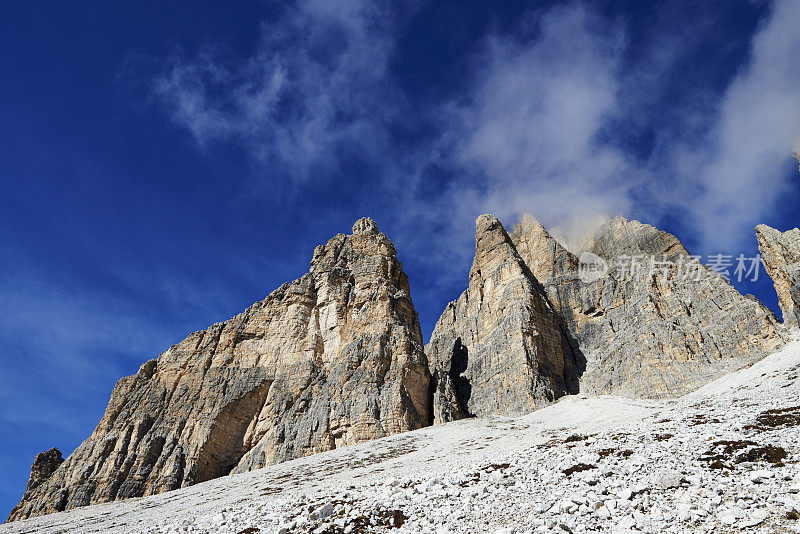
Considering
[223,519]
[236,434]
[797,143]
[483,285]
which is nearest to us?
[223,519]

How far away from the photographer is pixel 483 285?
345 feet

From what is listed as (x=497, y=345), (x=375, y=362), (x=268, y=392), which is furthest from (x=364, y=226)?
(x=268, y=392)

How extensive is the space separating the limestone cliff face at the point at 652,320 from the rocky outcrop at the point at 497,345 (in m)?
7.75

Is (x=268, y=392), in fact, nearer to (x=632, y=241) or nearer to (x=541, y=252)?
(x=541, y=252)

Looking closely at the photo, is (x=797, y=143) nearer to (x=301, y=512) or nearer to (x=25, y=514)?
(x=301, y=512)

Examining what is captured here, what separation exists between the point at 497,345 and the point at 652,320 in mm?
26168

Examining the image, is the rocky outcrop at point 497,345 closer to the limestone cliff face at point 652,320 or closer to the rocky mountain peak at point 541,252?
the limestone cliff face at point 652,320

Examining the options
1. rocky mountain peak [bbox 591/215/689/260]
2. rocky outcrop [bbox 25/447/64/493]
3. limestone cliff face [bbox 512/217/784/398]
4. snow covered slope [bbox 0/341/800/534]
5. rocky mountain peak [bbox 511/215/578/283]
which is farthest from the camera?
rocky mountain peak [bbox 511/215/578/283]

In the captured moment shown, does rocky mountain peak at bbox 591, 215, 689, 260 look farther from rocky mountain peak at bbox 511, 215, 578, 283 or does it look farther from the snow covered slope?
the snow covered slope

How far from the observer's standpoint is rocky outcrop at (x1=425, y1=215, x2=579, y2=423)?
7012cm

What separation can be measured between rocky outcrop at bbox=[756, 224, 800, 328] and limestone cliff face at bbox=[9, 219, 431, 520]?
50639 millimetres

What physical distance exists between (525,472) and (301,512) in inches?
335

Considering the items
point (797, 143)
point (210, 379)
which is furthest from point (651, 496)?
point (210, 379)

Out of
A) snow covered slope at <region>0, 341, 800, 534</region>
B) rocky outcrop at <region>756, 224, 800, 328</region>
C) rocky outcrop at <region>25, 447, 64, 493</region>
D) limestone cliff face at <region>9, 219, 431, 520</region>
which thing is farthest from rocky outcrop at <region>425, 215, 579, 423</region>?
rocky outcrop at <region>25, 447, 64, 493</region>
